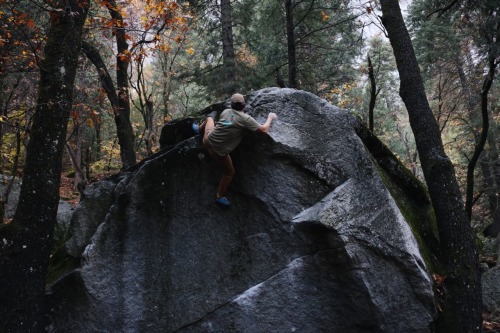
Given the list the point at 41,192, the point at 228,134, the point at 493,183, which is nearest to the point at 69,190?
the point at 41,192

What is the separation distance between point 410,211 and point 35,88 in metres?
11.9

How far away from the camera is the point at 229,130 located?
5.98 meters

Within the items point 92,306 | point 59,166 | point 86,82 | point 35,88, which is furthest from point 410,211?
point 86,82

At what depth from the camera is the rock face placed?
18.5ft

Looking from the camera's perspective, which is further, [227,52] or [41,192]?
[227,52]

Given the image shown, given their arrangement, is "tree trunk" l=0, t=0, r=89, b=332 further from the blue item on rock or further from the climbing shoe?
the climbing shoe

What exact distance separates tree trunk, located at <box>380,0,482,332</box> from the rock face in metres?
0.75

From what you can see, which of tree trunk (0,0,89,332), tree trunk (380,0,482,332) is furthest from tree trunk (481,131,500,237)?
tree trunk (0,0,89,332)

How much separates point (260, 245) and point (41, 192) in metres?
3.42

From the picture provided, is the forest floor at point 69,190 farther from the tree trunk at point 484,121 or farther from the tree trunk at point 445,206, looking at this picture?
the tree trunk at point 484,121

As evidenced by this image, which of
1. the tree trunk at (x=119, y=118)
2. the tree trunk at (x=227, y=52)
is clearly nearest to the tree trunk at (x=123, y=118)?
the tree trunk at (x=119, y=118)

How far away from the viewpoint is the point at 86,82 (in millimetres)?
16016

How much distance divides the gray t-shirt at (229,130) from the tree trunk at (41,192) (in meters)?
2.46

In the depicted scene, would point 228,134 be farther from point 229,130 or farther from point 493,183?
point 493,183
